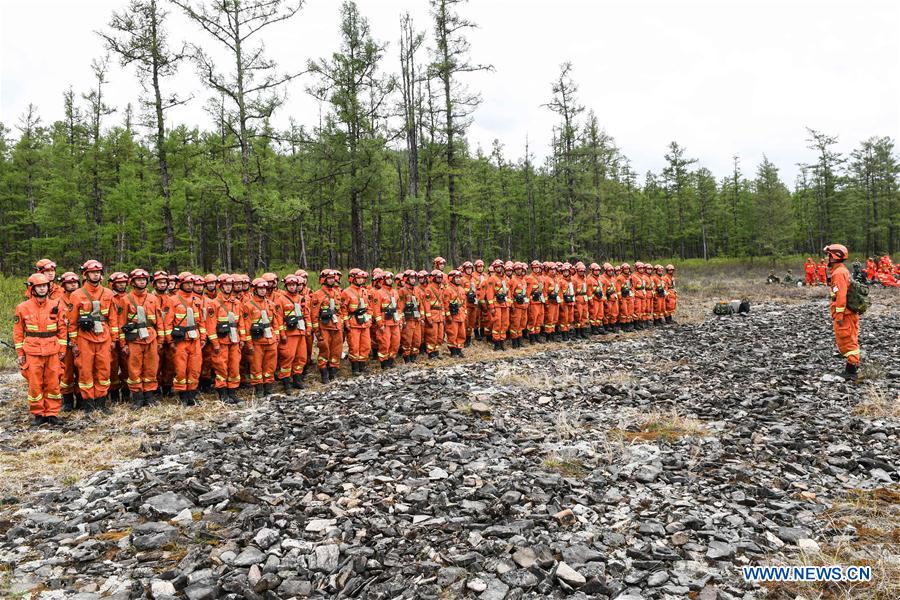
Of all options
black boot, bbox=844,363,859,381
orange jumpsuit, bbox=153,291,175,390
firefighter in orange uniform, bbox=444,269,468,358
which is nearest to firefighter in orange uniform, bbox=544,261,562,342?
firefighter in orange uniform, bbox=444,269,468,358

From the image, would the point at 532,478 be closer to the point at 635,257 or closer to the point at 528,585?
the point at 528,585

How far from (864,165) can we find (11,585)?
227ft

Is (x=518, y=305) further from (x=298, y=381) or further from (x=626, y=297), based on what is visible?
(x=298, y=381)

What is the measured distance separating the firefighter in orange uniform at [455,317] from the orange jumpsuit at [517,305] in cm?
202

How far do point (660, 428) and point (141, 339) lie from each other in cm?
887

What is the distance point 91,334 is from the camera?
868 centimetres

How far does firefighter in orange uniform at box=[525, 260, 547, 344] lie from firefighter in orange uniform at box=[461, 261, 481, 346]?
1.64 m

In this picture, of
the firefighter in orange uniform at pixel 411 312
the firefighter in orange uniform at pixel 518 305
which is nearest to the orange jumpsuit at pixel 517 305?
the firefighter in orange uniform at pixel 518 305

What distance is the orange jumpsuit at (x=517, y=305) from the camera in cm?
1577

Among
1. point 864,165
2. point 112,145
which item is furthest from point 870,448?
point 864,165

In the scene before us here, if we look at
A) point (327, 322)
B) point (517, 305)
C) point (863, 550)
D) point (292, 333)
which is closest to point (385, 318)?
point (327, 322)

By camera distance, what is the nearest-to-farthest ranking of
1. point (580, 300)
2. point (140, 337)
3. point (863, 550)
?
point (863, 550) < point (140, 337) < point (580, 300)

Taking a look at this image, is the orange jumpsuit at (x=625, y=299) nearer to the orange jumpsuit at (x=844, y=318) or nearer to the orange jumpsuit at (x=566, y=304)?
the orange jumpsuit at (x=566, y=304)

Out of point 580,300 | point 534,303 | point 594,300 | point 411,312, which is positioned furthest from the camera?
point 594,300
